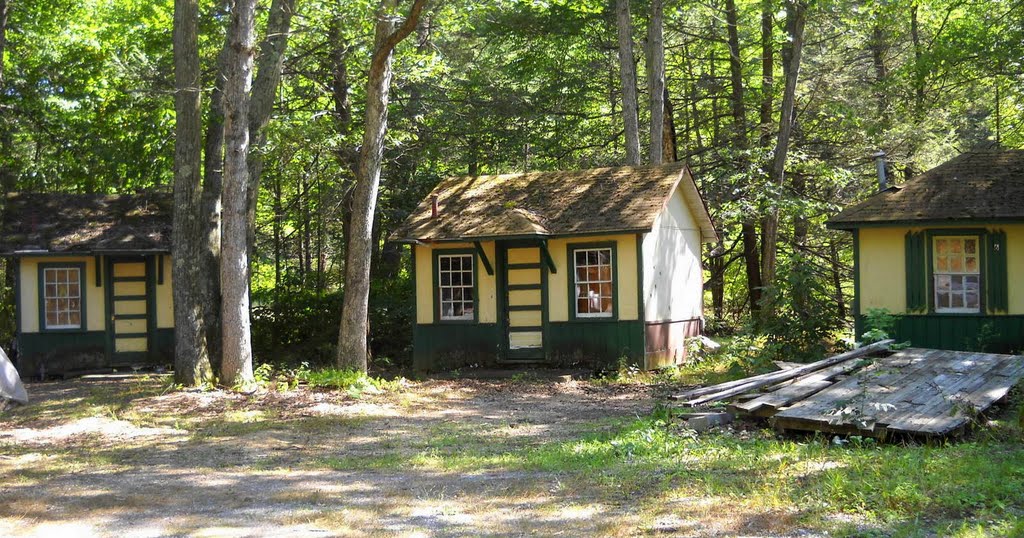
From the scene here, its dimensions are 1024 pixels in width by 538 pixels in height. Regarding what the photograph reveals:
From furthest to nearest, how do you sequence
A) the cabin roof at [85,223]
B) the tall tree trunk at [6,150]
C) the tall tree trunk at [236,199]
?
the tall tree trunk at [6,150] → the cabin roof at [85,223] → the tall tree trunk at [236,199]

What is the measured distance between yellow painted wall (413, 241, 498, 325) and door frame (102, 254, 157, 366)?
5.91 metres

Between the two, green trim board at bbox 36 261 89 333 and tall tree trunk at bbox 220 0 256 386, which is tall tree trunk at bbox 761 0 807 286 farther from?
green trim board at bbox 36 261 89 333

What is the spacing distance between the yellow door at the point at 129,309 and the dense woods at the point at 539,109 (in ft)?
9.08

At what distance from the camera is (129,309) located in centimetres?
1966

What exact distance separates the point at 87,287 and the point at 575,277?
1039 cm

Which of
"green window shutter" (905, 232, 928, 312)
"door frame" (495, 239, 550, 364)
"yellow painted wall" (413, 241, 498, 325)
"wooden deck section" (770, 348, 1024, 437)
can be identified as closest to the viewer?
"wooden deck section" (770, 348, 1024, 437)

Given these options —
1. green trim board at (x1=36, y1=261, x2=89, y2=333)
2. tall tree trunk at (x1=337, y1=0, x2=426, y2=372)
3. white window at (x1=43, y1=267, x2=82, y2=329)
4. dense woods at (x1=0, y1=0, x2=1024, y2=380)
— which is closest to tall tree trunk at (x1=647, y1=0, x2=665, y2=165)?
dense woods at (x1=0, y1=0, x2=1024, y2=380)

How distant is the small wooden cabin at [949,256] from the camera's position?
1540 centimetres

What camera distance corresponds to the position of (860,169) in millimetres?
24250

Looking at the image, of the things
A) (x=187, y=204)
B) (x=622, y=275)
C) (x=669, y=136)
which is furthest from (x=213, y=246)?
(x=669, y=136)

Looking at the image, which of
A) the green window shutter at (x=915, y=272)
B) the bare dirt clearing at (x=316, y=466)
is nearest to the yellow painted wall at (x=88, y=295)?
the bare dirt clearing at (x=316, y=466)

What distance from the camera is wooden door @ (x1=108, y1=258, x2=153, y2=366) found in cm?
1955

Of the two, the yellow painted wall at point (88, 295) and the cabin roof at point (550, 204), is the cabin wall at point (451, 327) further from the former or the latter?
the yellow painted wall at point (88, 295)

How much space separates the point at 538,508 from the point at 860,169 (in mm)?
19934
